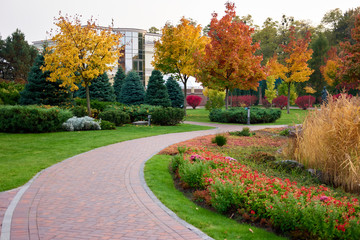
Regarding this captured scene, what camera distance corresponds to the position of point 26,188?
619 centimetres

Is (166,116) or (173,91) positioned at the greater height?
(173,91)

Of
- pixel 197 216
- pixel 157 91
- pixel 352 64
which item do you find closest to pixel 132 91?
pixel 157 91

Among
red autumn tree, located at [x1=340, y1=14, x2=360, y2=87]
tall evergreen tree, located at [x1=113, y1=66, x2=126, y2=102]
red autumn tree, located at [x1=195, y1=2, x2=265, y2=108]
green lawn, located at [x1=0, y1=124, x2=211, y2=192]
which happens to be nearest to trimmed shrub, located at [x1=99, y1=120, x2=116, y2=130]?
green lawn, located at [x1=0, y1=124, x2=211, y2=192]

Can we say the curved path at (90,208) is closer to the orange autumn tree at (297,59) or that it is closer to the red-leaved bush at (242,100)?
the orange autumn tree at (297,59)

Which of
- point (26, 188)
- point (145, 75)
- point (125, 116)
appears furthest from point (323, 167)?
point (145, 75)

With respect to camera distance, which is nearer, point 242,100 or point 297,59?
point 297,59

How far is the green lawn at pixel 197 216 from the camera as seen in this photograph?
4.18 meters

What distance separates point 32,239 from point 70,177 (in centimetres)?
320

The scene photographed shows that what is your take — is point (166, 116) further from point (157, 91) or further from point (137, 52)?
point (137, 52)

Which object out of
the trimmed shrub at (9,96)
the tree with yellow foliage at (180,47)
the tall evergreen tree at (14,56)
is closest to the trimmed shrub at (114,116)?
the tree with yellow foliage at (180,47)

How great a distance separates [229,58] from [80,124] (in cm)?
1074

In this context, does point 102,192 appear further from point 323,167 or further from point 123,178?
point 323,167

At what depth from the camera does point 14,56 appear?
4525 centimetres

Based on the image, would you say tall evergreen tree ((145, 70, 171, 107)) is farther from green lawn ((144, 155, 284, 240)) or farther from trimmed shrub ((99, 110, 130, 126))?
green lawn ((144, 155, 284, 240))
